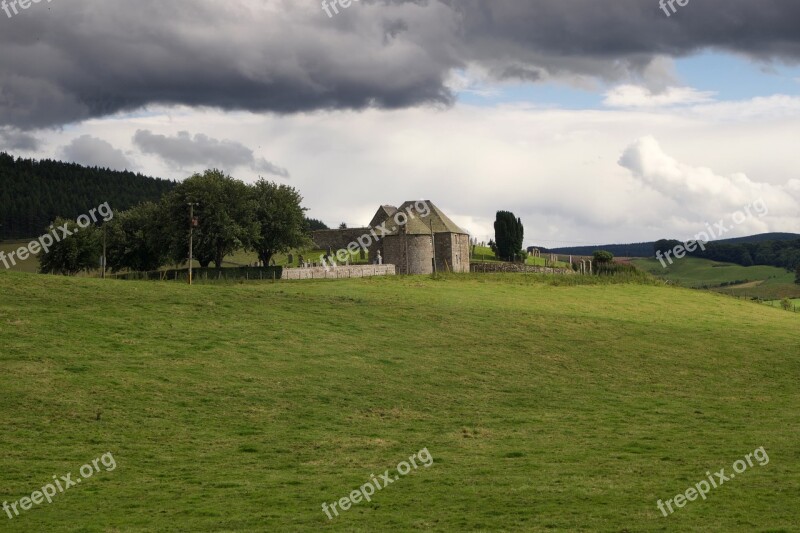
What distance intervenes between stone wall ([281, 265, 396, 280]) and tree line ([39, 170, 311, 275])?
9.50m

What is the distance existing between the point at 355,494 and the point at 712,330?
40.6 m

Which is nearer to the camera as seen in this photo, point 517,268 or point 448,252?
point 517,268

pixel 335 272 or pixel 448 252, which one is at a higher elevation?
pixel 448 252

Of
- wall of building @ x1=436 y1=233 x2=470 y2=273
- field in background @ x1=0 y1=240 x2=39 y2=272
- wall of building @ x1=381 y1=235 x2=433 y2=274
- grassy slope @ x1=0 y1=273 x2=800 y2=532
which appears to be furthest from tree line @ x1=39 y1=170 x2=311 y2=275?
grassy slope @ x1=0 y1=273 x2=800 y2=532

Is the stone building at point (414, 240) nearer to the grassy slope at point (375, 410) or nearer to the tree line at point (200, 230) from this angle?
the tree line at point (200, 230)

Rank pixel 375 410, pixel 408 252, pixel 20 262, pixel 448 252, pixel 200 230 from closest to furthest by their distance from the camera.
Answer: pixel 375 410
pixel 200 230
pixel 408 252
pixel 448 252
pixel 20 262

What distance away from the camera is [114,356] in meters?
37.0

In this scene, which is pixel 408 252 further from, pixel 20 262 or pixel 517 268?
pixel 20 262

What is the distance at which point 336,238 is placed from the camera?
112562 millimetres

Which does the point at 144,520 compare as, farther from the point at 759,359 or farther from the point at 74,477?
the point at 759,359

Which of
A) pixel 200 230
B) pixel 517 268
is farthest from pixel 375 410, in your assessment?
pixel 517 268

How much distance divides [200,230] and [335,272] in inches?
541

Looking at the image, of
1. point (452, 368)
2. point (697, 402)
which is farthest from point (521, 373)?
point (697, 402)

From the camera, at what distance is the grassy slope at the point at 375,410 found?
69.1 ft
